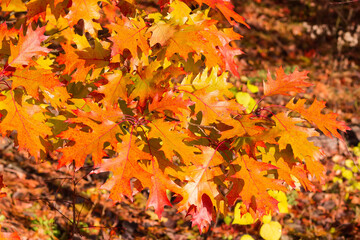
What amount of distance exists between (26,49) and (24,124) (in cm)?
29

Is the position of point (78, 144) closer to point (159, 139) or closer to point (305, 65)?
point (159, 139)

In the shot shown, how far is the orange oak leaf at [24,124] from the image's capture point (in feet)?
4.28

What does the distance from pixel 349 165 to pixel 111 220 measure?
283 centimetres

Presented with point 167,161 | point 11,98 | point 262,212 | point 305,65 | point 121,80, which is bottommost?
point 305,65

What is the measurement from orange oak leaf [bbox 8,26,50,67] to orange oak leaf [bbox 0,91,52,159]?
5.1 inches

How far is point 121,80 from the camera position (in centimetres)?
132

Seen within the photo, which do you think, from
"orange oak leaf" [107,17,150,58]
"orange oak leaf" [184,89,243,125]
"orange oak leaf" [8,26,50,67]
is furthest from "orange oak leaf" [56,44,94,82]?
"orange oak leaf" [184,89,243,125]

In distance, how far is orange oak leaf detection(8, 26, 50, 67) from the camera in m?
1.26

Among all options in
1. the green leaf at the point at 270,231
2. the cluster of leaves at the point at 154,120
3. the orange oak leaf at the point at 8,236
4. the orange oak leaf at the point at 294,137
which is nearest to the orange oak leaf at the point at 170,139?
the cluster of leaves at the point at 154,120

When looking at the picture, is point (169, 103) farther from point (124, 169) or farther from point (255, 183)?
point (255, 183)

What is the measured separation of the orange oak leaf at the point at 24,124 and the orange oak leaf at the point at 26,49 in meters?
0.13

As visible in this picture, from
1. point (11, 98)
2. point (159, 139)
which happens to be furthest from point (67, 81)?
point (159, 139)

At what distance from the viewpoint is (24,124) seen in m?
1.32

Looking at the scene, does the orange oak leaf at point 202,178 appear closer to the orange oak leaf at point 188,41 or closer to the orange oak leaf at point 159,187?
the orange oak leaf at point 159,187
